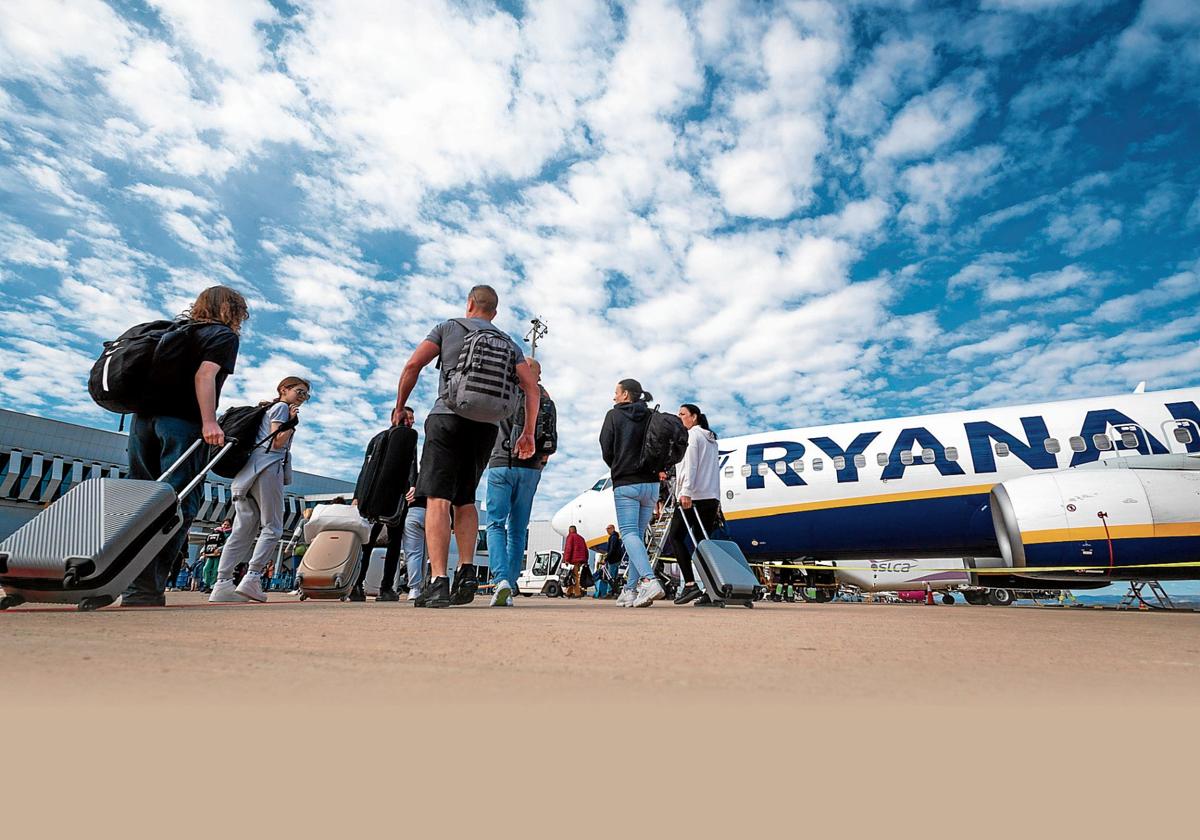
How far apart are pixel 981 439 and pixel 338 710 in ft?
35.7

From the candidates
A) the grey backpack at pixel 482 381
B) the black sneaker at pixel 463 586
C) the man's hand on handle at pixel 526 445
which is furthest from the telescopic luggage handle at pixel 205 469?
the man's hand on handle at pixel 526 445

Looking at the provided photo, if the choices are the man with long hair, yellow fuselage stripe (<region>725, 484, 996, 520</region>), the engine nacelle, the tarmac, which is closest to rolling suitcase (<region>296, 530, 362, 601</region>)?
the man with long hair

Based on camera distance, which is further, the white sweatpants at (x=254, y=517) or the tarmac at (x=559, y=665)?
the white sweatpants at (x=254, y=517)

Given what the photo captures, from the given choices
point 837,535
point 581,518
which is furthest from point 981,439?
point 581,518

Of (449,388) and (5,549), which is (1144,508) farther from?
(5,549)

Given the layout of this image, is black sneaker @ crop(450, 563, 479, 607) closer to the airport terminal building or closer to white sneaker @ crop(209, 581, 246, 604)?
white sneaker @ crop(209, 581, 246, 604)

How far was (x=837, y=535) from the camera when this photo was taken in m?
10.4

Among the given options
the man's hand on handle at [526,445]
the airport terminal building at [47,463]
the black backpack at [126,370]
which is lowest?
the man's hand on handle at [526,445]

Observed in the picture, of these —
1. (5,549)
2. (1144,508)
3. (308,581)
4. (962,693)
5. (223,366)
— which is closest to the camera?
(962,693)

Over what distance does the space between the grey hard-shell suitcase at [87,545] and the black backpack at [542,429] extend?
7.12 ft

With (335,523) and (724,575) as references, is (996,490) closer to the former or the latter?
(724,575)

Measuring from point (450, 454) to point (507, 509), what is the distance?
44.5 inches

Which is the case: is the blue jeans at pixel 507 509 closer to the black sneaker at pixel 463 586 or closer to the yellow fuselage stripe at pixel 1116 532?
the black sneaker at pixel 463 586

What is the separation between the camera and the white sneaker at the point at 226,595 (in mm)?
4332
